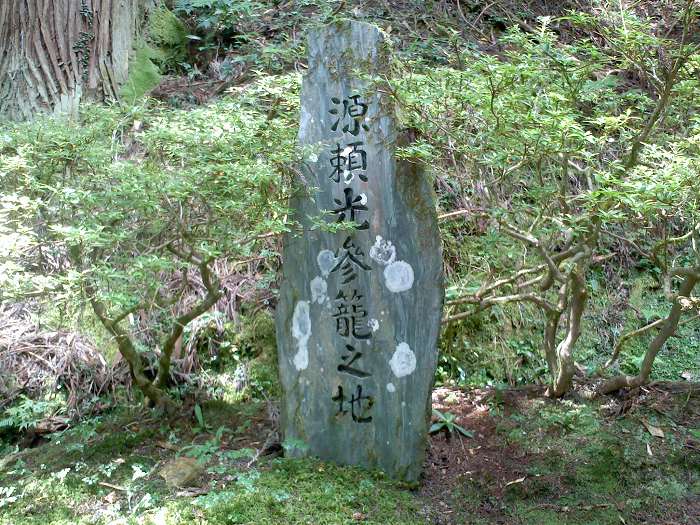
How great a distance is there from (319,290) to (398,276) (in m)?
0.47

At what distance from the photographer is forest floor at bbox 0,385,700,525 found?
3324 mm

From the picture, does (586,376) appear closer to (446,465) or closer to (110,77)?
(446,465)

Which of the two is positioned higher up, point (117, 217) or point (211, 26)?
point (211, 26)

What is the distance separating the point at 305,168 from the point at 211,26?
471 centimetres

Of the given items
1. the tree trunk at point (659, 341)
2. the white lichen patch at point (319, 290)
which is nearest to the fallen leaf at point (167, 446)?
the white lichen patch at point (319, 290)

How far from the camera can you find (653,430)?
4051 millimetres

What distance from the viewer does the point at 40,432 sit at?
4535 millimetres

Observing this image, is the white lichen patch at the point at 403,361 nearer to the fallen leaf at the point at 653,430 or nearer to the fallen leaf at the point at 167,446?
the fallen leaf at the point at 167,446

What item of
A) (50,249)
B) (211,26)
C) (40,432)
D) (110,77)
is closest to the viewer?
(50,249)

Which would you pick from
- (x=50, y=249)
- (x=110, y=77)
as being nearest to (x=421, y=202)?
(x=50, y=249)

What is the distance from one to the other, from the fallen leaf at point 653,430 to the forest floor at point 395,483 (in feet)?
0.06

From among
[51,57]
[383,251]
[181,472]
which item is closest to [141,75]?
[51,57]

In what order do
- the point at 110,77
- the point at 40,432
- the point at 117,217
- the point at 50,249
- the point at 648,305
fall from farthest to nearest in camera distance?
the point at 110,77, the point at 648,305, the point at 40,432, the point at 50,249, the point at 117,217

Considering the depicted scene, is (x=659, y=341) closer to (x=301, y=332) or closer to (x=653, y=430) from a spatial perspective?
(x=653, y=430)
